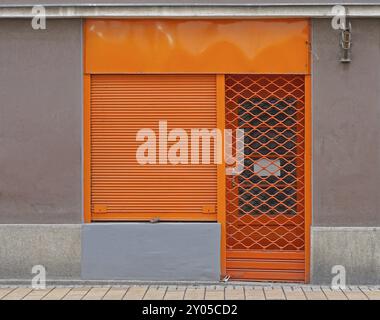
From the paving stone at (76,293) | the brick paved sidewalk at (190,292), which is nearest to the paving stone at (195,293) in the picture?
the brick paved sidewalk at (190,292)

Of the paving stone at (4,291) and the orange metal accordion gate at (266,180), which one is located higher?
the orange metal accordion gate at (266,180)

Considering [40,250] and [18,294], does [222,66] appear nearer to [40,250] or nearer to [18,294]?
[40,250]

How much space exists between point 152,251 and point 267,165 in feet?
6.45

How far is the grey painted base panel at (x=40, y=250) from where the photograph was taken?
1110cm

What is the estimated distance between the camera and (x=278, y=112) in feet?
36.9

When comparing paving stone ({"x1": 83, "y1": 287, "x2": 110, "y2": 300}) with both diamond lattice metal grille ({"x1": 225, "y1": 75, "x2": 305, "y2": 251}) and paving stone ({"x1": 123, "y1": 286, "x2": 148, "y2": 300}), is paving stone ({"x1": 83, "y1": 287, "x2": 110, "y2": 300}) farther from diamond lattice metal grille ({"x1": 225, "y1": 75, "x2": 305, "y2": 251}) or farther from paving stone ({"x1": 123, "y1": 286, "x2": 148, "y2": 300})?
diamond lattice metal grille ({"x1": 225, "y1": 75, "x2": 305, "y2": 251})

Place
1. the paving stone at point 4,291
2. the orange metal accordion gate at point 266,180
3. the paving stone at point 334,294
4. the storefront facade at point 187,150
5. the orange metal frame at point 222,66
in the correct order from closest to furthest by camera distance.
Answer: the paving stone at point 334,294 < the paving stone at point 4,291 < the storefront facade at point 187,150 < the orange metal frame at point 222,66 < the orange metal accordion gate at point 266,180

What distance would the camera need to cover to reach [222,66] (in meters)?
11.1

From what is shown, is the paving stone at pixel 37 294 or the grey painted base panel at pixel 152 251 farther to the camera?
the grey painted base panel at pixel 152 251

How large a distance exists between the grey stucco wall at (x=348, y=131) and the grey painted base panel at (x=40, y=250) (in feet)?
10.8

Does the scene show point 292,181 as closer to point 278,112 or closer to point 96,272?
point 278,112

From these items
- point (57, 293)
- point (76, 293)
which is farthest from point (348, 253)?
point (57, 293)

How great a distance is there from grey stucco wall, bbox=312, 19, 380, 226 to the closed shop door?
1467mm

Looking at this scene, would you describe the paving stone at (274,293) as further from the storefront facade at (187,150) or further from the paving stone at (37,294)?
the paving stone at (37,294)
